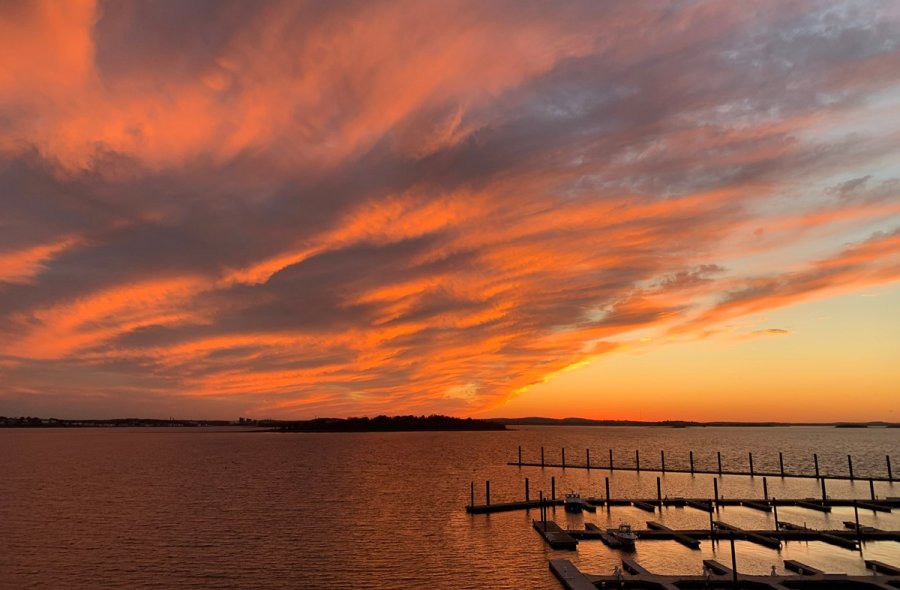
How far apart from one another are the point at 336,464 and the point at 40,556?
365 ft

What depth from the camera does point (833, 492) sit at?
10075cm

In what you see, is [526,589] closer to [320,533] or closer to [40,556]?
[320,533]

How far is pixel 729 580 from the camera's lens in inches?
1820

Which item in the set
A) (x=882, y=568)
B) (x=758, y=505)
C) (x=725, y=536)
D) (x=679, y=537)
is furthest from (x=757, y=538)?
(x=758, y=505)

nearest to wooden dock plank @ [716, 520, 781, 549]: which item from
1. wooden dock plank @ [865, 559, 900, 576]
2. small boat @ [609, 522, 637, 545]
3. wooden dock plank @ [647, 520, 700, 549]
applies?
wooden dock plank @ [647, 520, 700, 549]

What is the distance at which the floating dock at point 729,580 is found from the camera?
4503cm

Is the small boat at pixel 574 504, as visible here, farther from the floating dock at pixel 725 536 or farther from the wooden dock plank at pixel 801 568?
the wooden dock plank at pixel 801 568

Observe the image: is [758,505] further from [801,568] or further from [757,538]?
[801,568]

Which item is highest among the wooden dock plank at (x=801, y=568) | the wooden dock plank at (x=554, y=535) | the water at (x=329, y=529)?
the wooden dock plank at (x=801, y=568)

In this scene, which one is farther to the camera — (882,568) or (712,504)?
(712,504)

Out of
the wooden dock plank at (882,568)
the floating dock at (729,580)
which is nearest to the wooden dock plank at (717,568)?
the floating dock at (729,580)

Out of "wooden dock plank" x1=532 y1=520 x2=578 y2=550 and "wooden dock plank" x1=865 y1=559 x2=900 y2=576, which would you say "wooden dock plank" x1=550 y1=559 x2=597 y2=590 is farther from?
"wooden dock plank" x1=865 y1=559 x2=900 y2=576

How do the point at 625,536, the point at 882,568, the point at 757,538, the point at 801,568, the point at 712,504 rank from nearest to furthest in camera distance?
the point at 882,568 → the point at 801,568 → the point at 625,536 → the point at 757,538 → the point at 712,504

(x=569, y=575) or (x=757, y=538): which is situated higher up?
(x=757, y=538)
